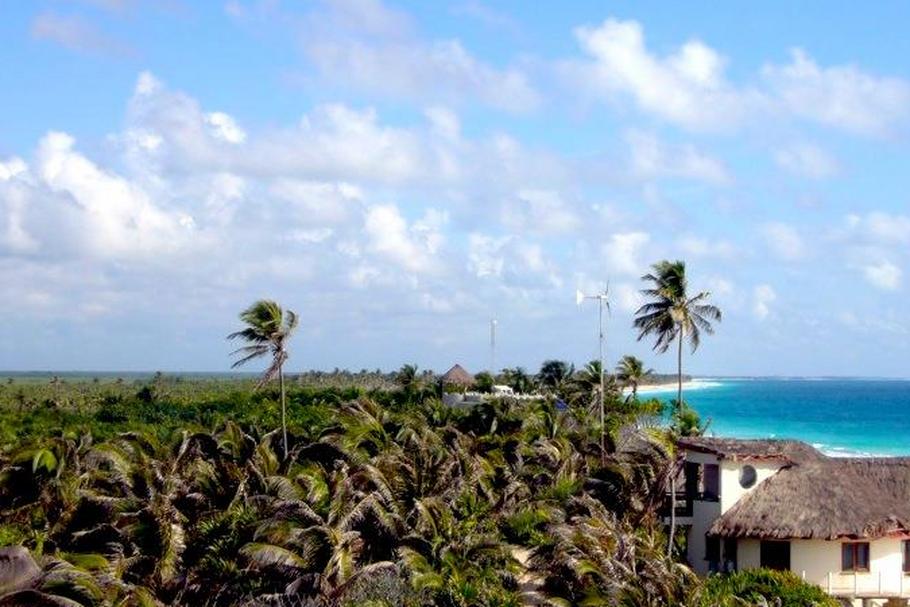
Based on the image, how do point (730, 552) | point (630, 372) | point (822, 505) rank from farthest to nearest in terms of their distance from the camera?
1. point (630, 372)
2. point (730, 552)
3. point (822, 505)

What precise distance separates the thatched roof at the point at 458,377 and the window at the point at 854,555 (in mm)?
44499

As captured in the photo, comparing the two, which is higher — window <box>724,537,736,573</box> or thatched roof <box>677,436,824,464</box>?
thatched roof <box>677,436,824,464</box>

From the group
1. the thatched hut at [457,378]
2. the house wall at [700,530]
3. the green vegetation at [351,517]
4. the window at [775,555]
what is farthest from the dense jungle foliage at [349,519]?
the thatched hut at [457,378]

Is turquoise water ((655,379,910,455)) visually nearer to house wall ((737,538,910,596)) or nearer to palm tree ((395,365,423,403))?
palm tree ((395,365,423,403))

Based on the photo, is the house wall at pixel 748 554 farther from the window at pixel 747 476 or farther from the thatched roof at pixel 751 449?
the thatched roof at pixel 751 449

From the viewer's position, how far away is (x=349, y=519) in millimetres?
29219

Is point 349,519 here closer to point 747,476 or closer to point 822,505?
point 747,476

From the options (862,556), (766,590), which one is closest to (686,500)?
(862,556)

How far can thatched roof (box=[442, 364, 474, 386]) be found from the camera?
Answer: 80.6 m

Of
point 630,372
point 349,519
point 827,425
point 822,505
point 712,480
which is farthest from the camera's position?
point 827,425

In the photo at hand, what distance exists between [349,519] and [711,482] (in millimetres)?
13491

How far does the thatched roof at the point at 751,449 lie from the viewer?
3747 centimetres

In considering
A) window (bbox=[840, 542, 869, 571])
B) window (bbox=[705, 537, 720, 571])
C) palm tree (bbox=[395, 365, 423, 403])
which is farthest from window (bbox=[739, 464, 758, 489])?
palm tree (bbox=[395, 365, 423, 403])

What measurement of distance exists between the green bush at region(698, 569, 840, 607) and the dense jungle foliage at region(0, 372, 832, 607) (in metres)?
0.16
